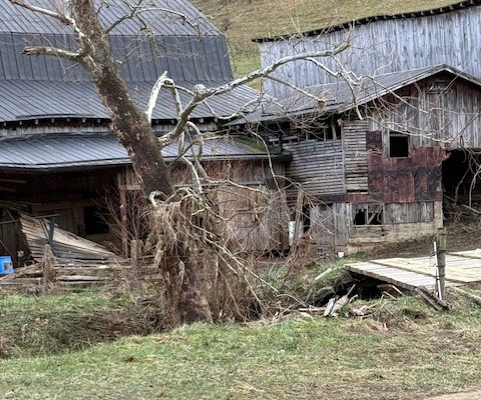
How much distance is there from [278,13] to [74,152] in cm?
3493

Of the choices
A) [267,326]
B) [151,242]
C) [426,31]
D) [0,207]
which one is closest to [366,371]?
[267,326]

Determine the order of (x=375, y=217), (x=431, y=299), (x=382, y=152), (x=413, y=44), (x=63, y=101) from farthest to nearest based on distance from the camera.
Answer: (x=413, y=44) → (x=375, y=217) → (x=63, y=101) → (x=382, y=152) → (x=431, y=299)

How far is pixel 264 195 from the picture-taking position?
1199 cm

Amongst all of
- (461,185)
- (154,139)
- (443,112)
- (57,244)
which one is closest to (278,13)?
(461,185)

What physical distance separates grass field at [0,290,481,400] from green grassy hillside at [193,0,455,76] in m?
32.2

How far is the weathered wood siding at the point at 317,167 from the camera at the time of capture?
21578 mm

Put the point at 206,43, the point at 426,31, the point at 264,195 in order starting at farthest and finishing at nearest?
the point at 206,43, the point at 426,31, the point at 264,195

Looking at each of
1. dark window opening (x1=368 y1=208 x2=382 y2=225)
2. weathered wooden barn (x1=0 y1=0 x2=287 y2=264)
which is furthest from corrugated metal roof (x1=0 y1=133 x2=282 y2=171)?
dark window opening (x1=368 y1=208 x2=382 y2=225)

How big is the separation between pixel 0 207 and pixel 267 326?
37.5ft

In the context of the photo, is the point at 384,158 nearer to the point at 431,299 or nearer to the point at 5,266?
the point at 5,266

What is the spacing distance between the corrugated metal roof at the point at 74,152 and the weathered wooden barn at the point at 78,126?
0.09 feet

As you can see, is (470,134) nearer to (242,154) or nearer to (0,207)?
(242,154)

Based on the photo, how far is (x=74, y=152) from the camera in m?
19.6

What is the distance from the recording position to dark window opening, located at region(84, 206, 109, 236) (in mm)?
21567
